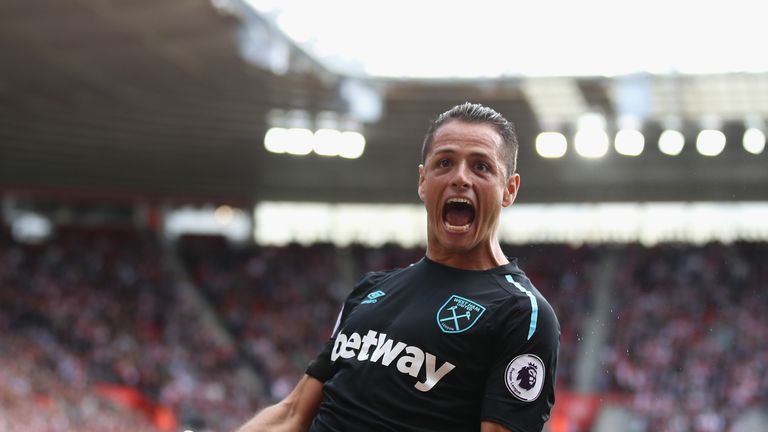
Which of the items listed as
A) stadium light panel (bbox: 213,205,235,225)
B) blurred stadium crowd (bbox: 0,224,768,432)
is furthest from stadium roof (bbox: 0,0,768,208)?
blurred stadium crowd (bbox: 0,224,768,432)

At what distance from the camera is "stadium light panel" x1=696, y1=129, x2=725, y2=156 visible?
78.2 feet

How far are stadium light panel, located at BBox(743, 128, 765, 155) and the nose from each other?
22.9 m

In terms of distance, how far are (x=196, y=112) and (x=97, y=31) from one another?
6591mm

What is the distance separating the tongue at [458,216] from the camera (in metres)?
2.50

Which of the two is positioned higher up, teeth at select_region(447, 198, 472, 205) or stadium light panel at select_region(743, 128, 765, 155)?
stadium light panel at select_region(743, 128, 765, 155)

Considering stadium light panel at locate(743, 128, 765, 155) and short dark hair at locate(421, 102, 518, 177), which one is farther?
stadium light panel at locate(743, 128, 765, 155)

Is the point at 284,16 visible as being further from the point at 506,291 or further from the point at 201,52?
the point at 506,291

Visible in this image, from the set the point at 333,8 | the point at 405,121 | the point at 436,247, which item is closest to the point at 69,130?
the point at 405,121

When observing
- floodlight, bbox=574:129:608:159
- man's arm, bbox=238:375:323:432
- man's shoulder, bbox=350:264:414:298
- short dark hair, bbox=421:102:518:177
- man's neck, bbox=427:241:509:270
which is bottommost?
man's arm, bbox=238:375:323:432

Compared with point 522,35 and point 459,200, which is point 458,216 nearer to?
point 459,200

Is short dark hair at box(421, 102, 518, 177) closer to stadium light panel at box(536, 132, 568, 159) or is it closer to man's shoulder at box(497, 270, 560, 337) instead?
man's shoulder at box(497, 270, 560, 337)

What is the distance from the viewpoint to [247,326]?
27438mm

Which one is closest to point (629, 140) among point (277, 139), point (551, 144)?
point (551, 144)

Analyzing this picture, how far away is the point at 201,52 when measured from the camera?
59.6ft
